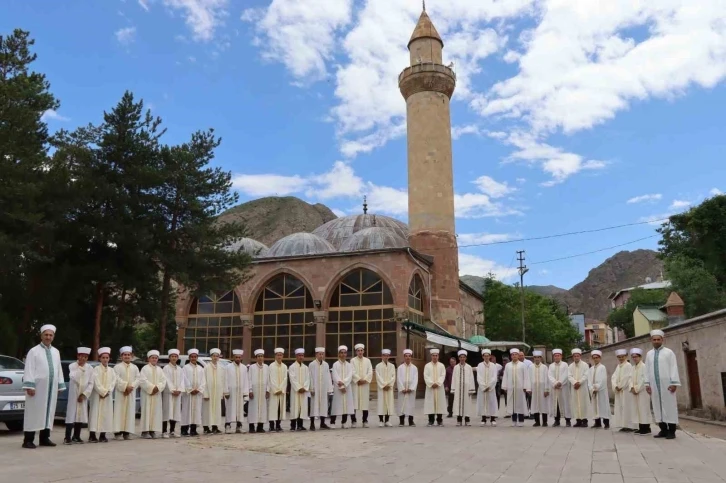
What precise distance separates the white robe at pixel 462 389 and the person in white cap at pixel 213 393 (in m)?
4.64

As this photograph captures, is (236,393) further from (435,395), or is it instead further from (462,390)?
(462,390)

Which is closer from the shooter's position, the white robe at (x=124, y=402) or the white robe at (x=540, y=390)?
the white robe at (x=124, y=402)

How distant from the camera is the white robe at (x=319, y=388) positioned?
11.5 m

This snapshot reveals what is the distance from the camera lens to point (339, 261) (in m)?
24.3

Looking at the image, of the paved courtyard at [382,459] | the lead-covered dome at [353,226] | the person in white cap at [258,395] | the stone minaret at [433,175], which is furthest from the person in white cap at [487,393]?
the lead-covered dome at [353,226]

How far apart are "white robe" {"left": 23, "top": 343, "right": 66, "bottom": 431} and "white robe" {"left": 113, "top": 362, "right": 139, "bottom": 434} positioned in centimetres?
99

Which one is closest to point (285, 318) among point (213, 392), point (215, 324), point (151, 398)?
point (215, 324)


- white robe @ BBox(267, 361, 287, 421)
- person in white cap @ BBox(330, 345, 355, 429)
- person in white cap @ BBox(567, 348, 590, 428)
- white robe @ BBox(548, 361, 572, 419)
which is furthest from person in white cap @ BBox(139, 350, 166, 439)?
person in white cap @ BBox(567, 348, 590, 428)

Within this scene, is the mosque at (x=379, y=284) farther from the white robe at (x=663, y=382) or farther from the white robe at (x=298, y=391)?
the white robe at (x=663, y=382)

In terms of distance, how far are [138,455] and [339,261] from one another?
17.3 meters

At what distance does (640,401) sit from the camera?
33.3 feet

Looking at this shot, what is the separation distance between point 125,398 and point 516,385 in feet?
24.6

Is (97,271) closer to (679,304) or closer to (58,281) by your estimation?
(58,281)

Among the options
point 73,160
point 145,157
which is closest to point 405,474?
point 145,157
